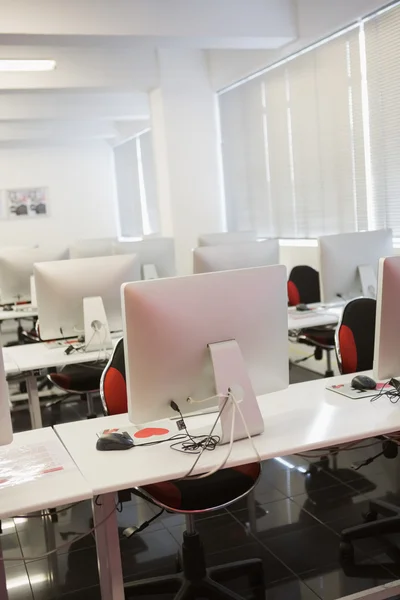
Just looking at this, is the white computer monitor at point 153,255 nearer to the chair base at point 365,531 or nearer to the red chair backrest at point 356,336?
the red chair backrest at point 356,336

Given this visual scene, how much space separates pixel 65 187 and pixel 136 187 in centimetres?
203

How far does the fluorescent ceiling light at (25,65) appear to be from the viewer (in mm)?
5569

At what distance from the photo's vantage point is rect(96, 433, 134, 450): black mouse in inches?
78.9

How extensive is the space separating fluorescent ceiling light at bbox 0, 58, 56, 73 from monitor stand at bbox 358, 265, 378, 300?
11.8 ft

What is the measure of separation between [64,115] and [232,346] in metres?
7.62

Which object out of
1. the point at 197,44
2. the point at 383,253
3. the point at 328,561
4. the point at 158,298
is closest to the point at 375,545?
the point at 328,561

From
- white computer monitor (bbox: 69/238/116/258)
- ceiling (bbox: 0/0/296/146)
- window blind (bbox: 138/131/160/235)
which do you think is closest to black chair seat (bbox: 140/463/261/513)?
white computer monitor (bbox: 69/238/116/258)

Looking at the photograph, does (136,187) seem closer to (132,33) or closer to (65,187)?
(65,187)

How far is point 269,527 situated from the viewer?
2.87 m

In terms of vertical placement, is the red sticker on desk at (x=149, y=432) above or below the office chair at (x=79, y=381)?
above

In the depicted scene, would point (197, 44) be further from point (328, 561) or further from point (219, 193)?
point (328, 561)

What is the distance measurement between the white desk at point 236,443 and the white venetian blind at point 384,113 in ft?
8.24

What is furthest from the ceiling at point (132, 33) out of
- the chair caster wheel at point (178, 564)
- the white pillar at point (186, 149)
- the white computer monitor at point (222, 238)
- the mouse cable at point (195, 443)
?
the chair caster wheel at point (178, 564)

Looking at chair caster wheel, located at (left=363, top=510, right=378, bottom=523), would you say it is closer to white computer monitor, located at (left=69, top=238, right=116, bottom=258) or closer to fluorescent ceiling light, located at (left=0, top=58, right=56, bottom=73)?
white computer monitor, located at (left=69, top=238, right=116, bottom=258)
